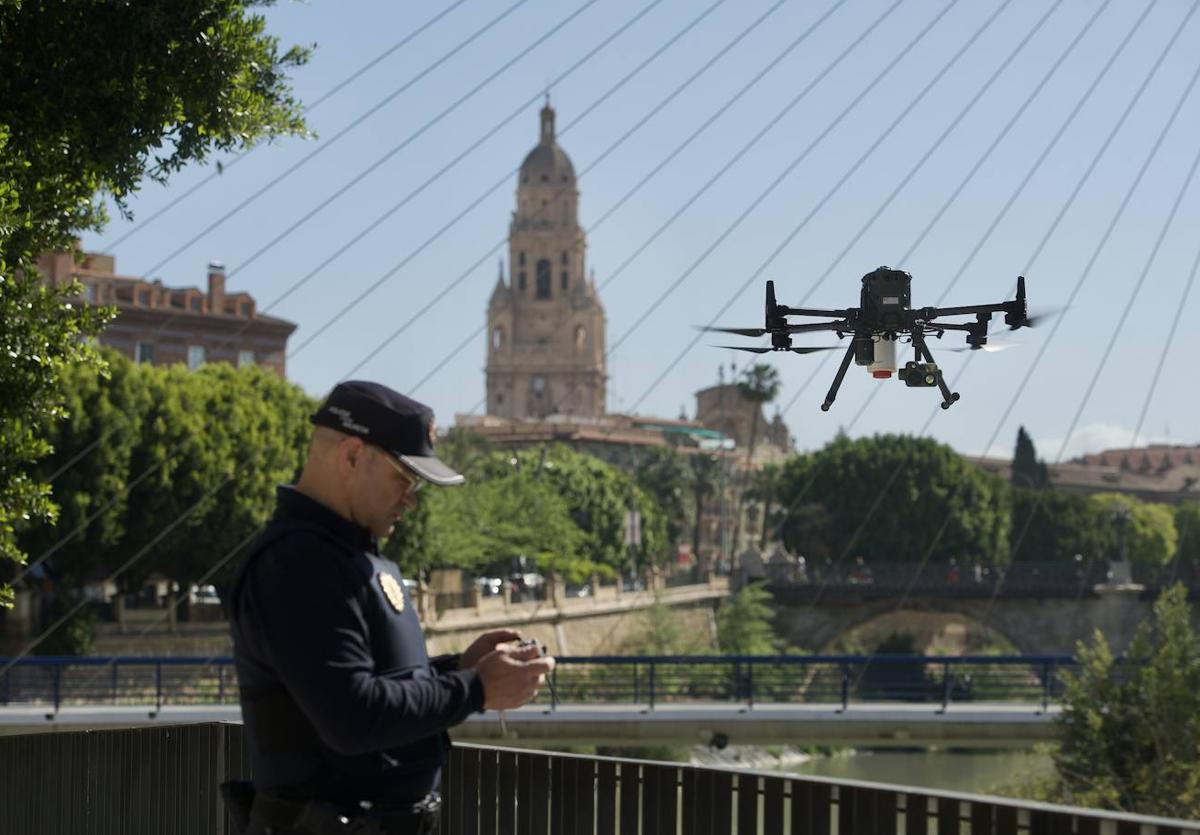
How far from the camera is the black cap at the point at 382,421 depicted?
→ 501 cm

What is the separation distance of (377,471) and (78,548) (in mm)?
48506

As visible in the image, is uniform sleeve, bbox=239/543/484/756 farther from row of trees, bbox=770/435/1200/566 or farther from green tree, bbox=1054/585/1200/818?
row of trees, bbox=770/435/1200/566

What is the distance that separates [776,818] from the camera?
679cm

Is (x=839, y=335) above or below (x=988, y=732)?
above

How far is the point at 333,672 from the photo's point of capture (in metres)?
4.71

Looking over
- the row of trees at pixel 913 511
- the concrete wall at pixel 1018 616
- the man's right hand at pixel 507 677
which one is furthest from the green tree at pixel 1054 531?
the man's right hand at pixel 507 677

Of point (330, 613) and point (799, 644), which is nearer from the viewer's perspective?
point (330, 613)

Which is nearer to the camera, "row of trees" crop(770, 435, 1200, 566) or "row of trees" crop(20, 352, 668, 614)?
"row of trees" crop(20, 352, 668, 614)

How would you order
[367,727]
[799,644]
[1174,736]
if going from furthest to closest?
[799,644] < [1174,736] < [367,727]

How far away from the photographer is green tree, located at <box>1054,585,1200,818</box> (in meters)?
33.0

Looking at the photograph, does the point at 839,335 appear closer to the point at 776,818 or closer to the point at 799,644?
the point at 776,818

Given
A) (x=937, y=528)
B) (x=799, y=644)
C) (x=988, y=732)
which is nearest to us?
(x=988, y=732)

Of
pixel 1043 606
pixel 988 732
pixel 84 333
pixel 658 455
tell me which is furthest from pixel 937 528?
pixel 84 333

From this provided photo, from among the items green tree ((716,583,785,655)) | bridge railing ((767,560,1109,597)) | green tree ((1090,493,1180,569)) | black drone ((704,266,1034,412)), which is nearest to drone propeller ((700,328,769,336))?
black drone ((704,266,1034,412))
